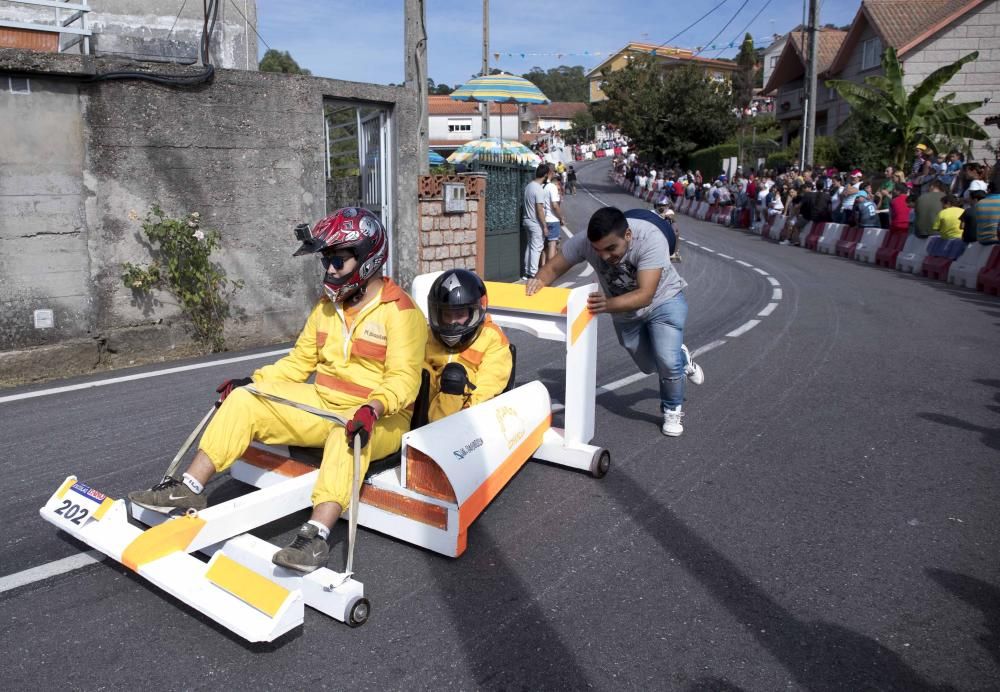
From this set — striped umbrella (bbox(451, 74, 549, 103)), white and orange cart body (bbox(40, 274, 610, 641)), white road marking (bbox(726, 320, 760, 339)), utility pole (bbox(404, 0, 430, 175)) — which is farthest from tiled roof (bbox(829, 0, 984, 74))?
white and orange cart body (bbox(40, 274, 610, 641))

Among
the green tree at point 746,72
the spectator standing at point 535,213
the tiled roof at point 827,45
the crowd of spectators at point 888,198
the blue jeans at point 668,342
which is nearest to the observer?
the blue jeans at point 668,342

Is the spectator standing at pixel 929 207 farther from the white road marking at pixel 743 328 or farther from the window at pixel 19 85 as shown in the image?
the window at pixel 19 85

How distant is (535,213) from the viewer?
48.4 feet

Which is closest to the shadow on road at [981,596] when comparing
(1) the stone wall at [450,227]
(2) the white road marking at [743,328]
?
(2) the white road marking at [743,328]

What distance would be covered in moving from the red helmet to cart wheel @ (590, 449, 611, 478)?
71.9 inches

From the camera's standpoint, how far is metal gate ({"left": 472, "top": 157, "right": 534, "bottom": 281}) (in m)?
14.6

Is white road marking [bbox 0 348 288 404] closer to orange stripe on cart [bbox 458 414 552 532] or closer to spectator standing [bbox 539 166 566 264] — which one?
orange stripe on cart [bbox 458 414 552 532]

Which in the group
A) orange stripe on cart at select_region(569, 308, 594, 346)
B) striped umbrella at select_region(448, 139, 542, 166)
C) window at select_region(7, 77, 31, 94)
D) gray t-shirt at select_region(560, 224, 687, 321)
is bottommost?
orange stripe on cart at select_region(569, 308, 594, 346)

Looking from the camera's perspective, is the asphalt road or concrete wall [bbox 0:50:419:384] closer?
the asphalt road

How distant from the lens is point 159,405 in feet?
21.2

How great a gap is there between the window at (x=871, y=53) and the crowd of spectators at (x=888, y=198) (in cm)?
993

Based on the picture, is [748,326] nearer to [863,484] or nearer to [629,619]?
[863,484]

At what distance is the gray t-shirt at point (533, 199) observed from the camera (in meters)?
14.7

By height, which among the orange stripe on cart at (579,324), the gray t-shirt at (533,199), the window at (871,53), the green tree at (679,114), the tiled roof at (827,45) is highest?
the tiled roof at (827,45)
